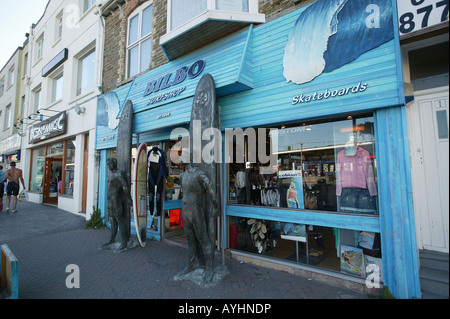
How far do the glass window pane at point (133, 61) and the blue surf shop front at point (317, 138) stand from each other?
2.50 m

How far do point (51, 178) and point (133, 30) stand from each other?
9.61 meters

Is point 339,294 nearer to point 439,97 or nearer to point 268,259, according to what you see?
point 268,259

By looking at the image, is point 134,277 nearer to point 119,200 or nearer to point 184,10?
point 119,200

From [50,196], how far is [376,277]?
14820 millimetres

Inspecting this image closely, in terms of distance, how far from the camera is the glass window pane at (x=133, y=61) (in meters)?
7.59

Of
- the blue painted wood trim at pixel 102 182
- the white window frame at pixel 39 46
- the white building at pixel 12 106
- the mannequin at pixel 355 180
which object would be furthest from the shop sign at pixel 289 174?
the white building at pixel 12 106

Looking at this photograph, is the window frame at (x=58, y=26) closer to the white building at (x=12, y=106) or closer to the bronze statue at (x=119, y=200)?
the white building at (x=12, y=106)

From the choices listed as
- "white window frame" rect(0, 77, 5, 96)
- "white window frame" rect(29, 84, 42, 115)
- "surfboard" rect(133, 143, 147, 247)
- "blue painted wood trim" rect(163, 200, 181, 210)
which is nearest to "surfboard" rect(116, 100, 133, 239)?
"surfboard" rect(133, 143, 147, 247)

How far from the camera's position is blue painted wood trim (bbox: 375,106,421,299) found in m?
2.86

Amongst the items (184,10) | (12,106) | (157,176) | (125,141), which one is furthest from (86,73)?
(12,106)

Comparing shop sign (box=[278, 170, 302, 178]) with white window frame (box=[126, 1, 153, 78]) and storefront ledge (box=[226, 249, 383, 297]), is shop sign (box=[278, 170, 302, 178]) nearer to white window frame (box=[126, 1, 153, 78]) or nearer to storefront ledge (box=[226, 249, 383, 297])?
storefront ledge (box=[226, 249, 383, 297])

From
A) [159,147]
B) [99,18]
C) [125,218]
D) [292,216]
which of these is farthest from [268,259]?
[99,18]

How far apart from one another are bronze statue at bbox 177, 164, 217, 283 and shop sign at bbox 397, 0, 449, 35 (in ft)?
11.2

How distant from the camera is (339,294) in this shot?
3170mm
